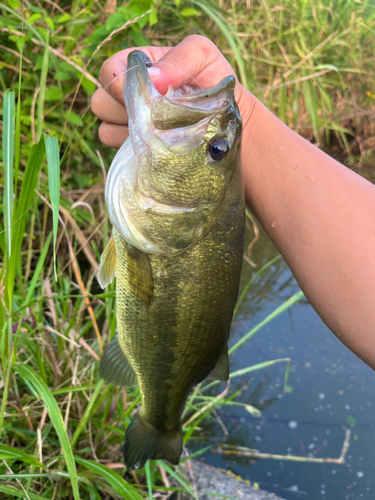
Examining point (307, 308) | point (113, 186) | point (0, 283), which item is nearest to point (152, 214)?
point (113, 186)

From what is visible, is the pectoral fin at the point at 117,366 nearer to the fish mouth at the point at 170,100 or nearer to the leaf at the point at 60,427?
the leaf at the point at 60,427

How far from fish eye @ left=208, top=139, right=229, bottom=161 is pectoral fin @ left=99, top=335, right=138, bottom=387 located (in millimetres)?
806

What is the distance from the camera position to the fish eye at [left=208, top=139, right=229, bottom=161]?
3.65 feet

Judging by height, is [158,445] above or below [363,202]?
below

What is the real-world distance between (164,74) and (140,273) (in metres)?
0.62

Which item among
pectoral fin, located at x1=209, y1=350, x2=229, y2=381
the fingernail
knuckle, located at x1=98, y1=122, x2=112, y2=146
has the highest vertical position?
the fingernail

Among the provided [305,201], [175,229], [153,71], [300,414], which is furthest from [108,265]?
[300,414]

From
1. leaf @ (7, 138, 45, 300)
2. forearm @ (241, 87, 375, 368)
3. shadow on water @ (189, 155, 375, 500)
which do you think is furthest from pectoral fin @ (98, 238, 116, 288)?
shadow on water @ (189, 155, 375, 500)

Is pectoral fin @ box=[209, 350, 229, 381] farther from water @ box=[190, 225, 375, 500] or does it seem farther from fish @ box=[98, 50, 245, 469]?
water @ box=[190, 225, 375, 500]

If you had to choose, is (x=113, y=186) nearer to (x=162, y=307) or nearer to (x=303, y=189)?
(x=162, y=307)

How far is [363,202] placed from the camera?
129cm

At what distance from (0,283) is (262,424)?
5.87 ft

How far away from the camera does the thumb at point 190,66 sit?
1.15 m

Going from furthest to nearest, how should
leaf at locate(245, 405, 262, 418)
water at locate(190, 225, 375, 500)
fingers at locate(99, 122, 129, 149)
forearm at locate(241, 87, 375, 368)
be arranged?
1. leaf at locate(245, 405, 262, 418)
2. water at locate(190, 225, 375, 500)
3. fingers at locate(99, 122, 129, 149)
4. forearm at locate(241, 87, 375, 368)
